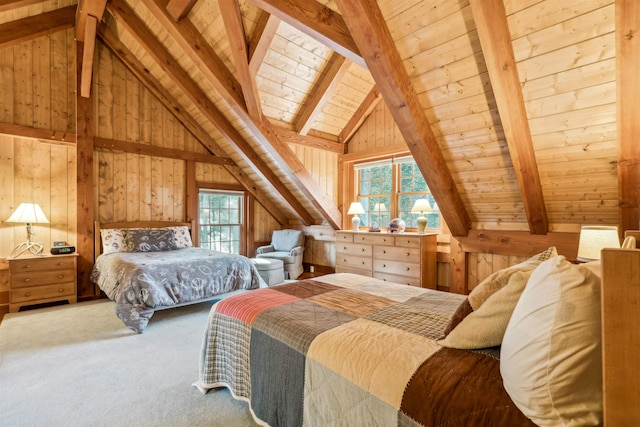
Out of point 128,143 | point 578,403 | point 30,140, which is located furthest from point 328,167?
point 578,403

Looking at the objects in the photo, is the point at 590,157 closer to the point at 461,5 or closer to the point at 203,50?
the point at 461,5

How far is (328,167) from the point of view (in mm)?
4891

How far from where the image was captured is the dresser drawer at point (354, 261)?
4.33 meters

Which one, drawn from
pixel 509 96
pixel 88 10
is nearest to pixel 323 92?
pixel 509 96

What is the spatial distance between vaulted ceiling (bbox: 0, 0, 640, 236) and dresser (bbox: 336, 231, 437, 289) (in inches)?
18.3

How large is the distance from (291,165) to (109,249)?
8.85ft

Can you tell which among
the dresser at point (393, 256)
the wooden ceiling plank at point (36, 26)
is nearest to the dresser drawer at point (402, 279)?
the dresser at point (393, 256)

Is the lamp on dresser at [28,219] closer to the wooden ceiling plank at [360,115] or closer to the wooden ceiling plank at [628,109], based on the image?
the wooden ceiling plank at [360,115]

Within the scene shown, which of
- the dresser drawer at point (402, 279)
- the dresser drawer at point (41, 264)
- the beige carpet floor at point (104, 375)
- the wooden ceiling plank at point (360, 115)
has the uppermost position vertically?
the wooden ceiling plank at point (360, 115)

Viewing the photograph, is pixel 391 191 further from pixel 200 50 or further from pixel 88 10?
pixel 88 10

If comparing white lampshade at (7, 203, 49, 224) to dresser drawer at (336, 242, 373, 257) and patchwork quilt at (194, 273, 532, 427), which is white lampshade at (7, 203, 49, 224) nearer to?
patchwork quilt at (194, 273, 532, 427)

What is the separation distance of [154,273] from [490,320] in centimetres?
304

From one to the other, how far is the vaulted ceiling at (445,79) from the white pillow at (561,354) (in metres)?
1.70

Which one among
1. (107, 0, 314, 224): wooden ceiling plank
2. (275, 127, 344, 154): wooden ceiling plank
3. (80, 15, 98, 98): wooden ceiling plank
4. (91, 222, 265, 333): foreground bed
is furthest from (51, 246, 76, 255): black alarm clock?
(275, 127, 344, 154): wooden ceiling plank
